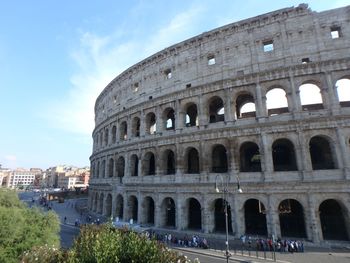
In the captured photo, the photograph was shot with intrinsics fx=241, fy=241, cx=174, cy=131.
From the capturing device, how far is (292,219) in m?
19.9

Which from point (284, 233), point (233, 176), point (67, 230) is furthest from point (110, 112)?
point (284, 233)

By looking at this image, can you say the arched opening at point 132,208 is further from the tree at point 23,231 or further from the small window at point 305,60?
the small window at point 305,60

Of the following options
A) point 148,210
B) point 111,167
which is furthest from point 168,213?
point 111,167

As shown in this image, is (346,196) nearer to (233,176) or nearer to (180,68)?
(233,176)

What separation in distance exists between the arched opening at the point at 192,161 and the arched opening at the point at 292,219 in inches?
342

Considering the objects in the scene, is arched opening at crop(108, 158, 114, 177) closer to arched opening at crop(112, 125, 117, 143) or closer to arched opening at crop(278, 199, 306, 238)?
arched opening at crop(112, 125, 117, 143)

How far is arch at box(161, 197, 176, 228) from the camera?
77.4ft

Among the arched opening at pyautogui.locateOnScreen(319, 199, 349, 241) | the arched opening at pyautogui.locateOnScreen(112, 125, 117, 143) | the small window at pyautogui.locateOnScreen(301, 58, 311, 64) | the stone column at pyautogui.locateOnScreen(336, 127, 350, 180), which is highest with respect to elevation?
the small window at pyautogui.locateOnScreen(301, 58, 311, 64)

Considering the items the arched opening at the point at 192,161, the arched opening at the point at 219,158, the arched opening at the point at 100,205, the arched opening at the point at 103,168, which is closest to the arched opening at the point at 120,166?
the arched opening at the point at 103,168

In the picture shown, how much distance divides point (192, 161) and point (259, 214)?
26.4 feet

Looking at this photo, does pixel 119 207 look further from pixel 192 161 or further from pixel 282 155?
A: pixel 282 155

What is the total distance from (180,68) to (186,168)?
34.2ft

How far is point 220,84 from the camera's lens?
22250 mm

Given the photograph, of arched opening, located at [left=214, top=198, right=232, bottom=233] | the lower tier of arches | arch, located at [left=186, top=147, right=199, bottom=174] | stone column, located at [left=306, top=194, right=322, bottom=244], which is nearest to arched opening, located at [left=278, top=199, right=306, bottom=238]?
the lower tier of arches
